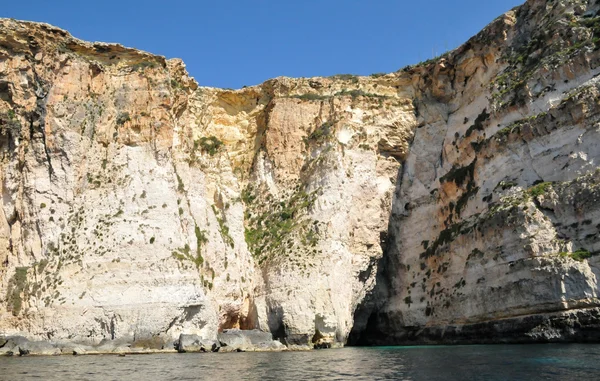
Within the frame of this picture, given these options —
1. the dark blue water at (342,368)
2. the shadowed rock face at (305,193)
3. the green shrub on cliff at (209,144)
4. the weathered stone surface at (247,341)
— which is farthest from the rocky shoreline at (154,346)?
the green shrub on cliff at (209,144)

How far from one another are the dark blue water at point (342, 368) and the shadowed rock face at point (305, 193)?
807cm

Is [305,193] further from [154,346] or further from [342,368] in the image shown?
[342,368]

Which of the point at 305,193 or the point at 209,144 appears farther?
the point at 209,144

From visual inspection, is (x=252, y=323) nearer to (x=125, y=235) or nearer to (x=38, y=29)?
(x=125, y=235)

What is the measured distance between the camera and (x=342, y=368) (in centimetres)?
2139

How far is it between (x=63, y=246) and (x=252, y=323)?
44.2 ft

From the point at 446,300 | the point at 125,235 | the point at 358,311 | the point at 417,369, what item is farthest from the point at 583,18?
the point at 125,235

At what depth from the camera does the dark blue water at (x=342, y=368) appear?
58.1 feet

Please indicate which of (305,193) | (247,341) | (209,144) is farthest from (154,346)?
(209,144)

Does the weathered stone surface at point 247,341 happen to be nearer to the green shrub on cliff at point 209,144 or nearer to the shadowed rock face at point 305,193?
the shadowed rock face at point 305,193

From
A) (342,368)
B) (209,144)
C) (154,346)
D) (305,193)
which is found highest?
(209,144)

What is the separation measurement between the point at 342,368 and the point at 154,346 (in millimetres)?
15031

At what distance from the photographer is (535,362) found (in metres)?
20.5

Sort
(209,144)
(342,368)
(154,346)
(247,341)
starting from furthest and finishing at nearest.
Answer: (209,144), (247,341), (154,346), (342,368)
